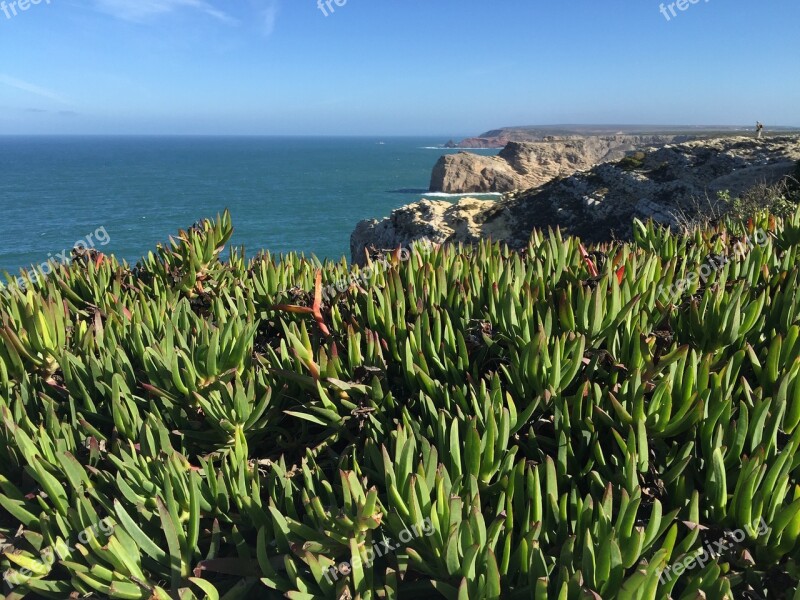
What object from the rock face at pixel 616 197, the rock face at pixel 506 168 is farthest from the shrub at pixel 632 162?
the rock face at pixel 506 168

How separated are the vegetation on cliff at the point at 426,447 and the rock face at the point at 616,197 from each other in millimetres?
11629

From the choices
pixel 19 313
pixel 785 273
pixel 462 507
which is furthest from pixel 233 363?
pixel 785 273

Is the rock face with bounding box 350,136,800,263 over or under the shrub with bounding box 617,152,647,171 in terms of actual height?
under

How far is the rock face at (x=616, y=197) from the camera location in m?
15.9

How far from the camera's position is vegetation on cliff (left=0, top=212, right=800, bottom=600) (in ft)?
5.57

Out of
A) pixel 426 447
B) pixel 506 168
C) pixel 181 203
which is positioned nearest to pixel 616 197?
pixel 426 447

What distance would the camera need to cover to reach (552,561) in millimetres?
1699

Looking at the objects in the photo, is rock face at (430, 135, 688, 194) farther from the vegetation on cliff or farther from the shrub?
the vegetation on cliff

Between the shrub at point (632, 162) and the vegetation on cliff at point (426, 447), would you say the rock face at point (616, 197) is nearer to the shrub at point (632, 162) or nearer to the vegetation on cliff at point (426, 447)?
the shrub at point (632, 162)

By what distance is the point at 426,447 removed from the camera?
1816mm

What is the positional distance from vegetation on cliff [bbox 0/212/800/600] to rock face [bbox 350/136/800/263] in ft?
38.2

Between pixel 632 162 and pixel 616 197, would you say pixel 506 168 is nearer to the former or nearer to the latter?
pixel 632 162

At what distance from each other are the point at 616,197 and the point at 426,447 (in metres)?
18.7

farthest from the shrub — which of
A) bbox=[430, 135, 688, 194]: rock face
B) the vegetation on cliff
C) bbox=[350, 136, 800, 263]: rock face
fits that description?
bbox=[430, 135, 688, 194]: rock face
